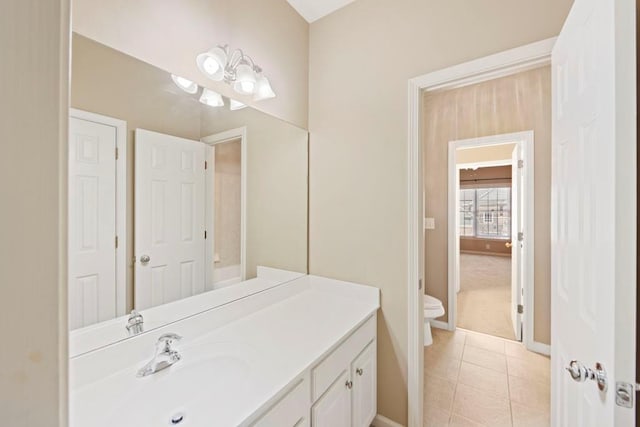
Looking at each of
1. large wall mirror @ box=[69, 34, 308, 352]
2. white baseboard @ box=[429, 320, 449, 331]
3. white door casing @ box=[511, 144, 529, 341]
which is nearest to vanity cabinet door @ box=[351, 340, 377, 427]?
large wall mirror @ box=[69, 34, 308, 352]

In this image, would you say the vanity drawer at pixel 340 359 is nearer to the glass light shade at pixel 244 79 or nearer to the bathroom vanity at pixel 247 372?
the bathroom vanity at pixel 247 372

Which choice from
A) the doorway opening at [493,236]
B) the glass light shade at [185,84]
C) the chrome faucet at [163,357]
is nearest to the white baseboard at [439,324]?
the doorway opening at [493,236]

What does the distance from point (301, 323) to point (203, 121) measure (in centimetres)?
111

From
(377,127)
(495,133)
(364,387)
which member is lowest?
(364,387)

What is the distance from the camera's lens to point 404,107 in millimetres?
1529

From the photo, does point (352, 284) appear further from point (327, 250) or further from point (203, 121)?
point (203, 121)

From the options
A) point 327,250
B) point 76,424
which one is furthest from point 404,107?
point 76,424

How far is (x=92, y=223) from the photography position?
3.15 feet

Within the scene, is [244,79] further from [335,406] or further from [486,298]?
[486,298]

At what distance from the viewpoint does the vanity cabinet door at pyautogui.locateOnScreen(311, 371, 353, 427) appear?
1.08 meters

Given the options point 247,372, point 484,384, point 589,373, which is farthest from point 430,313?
point 247,372

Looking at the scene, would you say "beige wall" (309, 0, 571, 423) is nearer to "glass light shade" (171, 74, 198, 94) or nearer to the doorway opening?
"glass light shade" (171, 74, 198, 94)

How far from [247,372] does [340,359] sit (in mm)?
440

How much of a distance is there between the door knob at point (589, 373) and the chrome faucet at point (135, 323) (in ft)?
4.79
